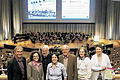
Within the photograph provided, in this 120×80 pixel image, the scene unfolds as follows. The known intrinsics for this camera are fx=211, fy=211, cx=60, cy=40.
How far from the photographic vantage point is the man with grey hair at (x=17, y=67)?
11.5ft

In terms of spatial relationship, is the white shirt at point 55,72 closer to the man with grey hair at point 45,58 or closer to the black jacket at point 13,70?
the man with grey hair at point 45,58

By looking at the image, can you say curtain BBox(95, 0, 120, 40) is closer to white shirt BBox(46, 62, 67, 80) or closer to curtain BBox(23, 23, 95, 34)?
curtain BBox(23, 23, 95, 34)

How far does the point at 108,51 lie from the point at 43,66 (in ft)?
12.2

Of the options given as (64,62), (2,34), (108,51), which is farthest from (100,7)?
(64,62)

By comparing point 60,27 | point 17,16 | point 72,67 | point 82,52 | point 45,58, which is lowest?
point 72,67

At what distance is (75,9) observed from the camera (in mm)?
15180

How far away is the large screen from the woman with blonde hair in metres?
11.4

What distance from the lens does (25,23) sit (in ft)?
50.4

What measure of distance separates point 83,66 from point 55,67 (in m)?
0.55

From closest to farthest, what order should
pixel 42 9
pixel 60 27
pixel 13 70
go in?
pixel 13 70, pixel 42 9, pixel 60 27

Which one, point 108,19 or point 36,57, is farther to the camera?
point 108,19

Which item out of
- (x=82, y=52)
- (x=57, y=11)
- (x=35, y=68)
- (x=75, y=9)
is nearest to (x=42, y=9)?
(x=57, y=11)

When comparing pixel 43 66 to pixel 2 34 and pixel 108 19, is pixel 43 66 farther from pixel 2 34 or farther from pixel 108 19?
pixel 108 19

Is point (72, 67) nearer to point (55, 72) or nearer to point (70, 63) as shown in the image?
point (70, 63)
